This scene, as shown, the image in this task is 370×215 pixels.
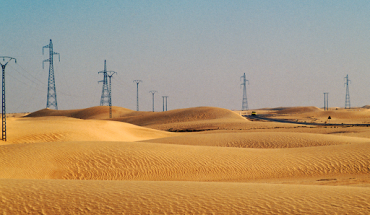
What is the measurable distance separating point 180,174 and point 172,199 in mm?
8684

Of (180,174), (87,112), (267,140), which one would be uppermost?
(87,112)

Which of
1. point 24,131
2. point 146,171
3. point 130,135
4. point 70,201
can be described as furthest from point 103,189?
point 130,135

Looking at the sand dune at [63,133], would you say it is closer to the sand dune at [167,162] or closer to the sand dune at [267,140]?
the sand dune at [267,140]

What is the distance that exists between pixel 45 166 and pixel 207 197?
35.9ft

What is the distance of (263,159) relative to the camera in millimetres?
18672

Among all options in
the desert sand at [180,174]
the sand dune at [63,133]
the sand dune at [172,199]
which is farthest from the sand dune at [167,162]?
the sand dune at [63,133]

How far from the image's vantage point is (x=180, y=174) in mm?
16875

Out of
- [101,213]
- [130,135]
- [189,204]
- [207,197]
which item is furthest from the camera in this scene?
[130,135]

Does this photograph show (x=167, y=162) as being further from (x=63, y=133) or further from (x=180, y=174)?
(x=63, y=133)

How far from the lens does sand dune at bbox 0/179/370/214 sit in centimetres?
753

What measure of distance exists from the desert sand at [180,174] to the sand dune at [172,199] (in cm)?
2

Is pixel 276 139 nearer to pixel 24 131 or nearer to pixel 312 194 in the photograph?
pixel 312 194

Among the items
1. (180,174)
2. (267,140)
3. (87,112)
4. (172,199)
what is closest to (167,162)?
(180,174)

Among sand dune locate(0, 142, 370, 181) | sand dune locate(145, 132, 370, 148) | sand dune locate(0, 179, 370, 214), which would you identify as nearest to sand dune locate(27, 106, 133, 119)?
sand dune locate(145, 132, 370, 148)
